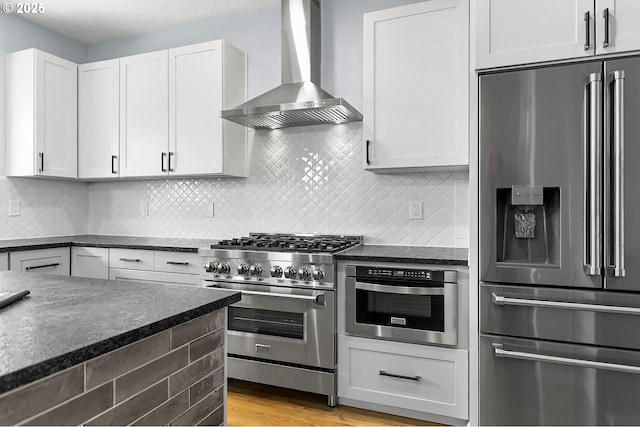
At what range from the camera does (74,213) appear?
398 centimetres

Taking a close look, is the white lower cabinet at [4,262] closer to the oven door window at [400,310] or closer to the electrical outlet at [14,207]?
the electrical outlet at [14,207]

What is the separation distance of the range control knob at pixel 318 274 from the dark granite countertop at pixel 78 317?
3.98 ft

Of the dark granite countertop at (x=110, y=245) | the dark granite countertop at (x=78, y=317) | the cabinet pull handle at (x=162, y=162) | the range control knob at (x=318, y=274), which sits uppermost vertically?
the cabinet pull handle at (x=162, y=162)

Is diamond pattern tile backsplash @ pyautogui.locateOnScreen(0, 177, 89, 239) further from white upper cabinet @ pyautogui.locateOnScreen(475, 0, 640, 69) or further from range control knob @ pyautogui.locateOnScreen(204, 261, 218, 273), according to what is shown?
white upper cabinet @ pyautogui.locateOnScreen(475, 0, 640, 69)

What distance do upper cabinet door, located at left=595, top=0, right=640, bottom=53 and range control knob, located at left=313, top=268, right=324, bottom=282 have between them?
5.71 ft

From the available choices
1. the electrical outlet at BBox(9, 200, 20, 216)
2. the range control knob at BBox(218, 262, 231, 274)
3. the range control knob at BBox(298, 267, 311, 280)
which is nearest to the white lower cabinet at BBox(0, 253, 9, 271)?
the electrical outlet at BBox(9, 200, 20, 216)

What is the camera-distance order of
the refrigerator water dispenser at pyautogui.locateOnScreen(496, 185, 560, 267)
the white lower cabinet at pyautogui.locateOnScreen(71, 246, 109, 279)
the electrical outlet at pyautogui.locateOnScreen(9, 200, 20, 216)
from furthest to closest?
the electrical outlet at pyautogui.locateOnScreen(9, 200, 20, 216) < the white lower cabinet at pyautogui.locateOnScreen(71, 246, 109, 279) < the refrigerator water dispenser at pyautogui.locateOnScreen(496, 185, 560, 267)

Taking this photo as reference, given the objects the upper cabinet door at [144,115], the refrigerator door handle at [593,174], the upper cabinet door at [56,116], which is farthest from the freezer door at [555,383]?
the upper cabinet door at [56,116]

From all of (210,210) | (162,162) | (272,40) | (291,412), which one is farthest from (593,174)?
(162,162)

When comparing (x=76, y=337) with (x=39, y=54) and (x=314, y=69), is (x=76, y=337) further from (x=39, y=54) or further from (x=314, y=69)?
(x=39, y=54)

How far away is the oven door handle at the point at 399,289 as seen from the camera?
7.42 feet

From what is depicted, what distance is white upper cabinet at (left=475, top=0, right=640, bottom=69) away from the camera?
1.82m

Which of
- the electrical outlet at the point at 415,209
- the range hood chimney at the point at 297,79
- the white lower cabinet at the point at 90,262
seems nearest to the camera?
the range hood chimney at the point at 297,79

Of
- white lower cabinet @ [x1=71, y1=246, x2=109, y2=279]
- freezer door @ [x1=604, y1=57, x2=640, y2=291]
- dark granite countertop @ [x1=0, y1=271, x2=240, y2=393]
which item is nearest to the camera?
dark granite countertop @ [x1=0, y1=271, x2=240, y2=393]
